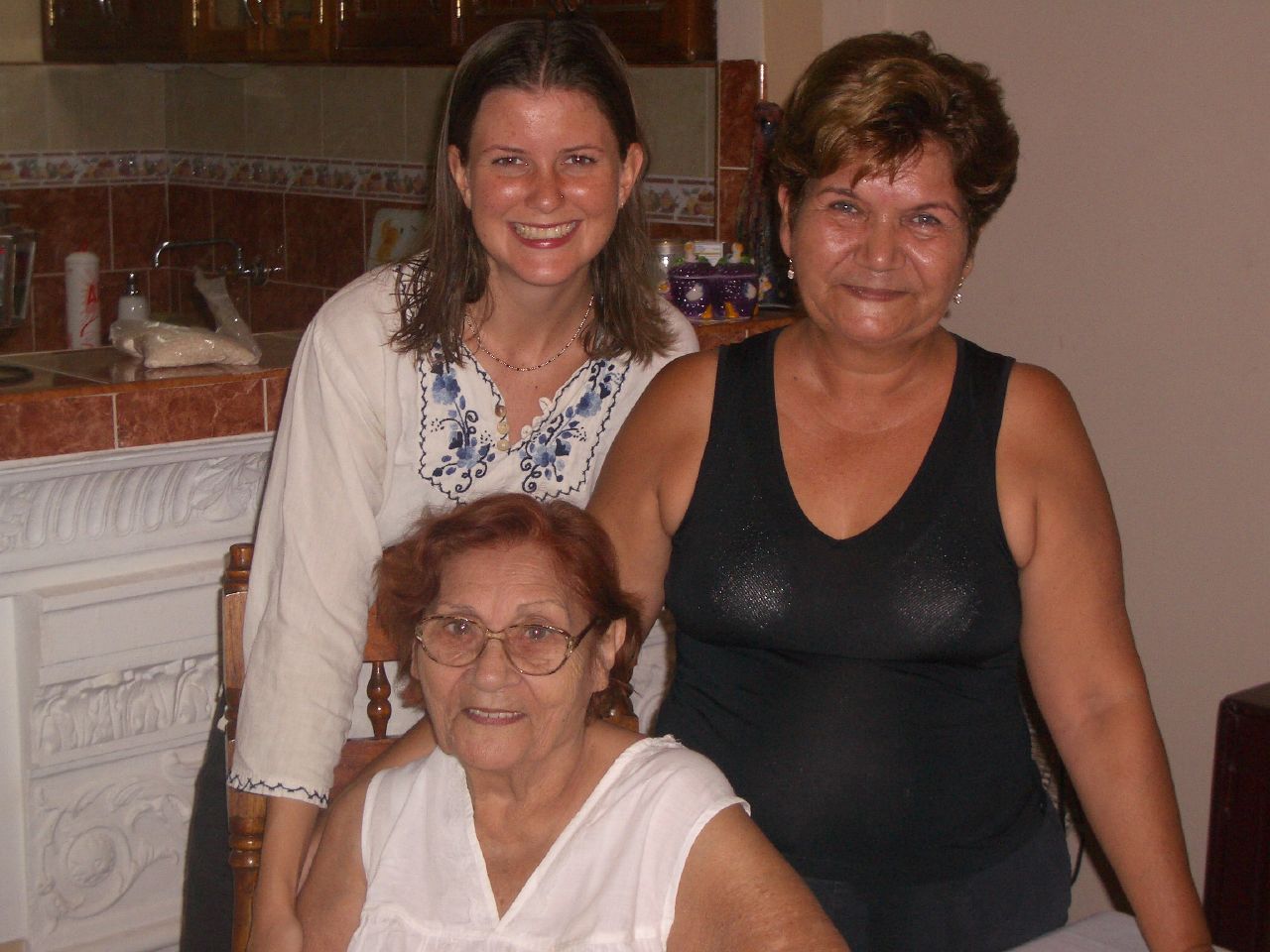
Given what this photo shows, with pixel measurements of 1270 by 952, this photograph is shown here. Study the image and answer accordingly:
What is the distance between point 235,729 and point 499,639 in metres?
0.32

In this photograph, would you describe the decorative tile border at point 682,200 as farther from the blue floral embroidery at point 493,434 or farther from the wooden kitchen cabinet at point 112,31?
the blue floral embroidery at point 493,434

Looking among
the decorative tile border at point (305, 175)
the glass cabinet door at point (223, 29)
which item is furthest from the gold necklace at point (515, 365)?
the glass cabinet door at point (223, 29)

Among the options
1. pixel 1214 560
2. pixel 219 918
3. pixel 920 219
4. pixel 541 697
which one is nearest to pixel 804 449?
pixel 920 219

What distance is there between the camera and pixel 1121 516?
8.39 ft

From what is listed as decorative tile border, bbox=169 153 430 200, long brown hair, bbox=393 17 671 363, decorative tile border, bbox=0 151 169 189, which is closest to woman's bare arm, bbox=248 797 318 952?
long brown hair, bbox=393 17 671 363

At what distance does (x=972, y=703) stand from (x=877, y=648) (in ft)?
0.39

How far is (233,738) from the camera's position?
4.69 ft

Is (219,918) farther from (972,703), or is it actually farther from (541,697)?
(972,703)

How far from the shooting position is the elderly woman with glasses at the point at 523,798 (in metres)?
1.22

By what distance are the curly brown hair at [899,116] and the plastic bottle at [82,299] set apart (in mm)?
3048

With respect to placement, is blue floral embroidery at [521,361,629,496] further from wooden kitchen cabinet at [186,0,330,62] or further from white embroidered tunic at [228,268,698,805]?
wooden kitchen cabinet at [186,0,330,62]

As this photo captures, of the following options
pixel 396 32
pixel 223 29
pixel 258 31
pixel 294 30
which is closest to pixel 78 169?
pixel 223 29

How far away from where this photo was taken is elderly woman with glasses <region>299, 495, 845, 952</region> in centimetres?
122

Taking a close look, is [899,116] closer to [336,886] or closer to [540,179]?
[540,179]
